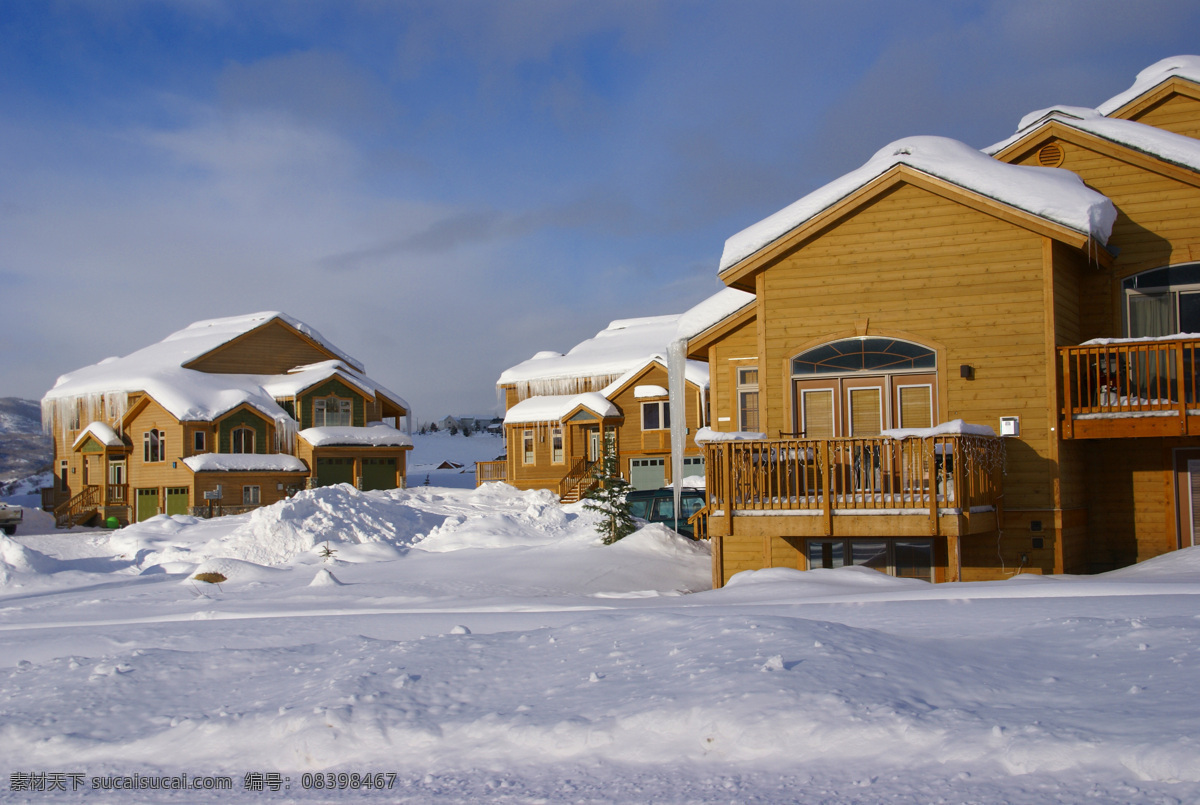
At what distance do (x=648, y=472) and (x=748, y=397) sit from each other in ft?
71.4

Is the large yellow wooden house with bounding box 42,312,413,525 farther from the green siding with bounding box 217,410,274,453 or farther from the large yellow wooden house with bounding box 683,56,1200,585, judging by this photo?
the large yellow wooden house with bounding box 683,56,1200,585

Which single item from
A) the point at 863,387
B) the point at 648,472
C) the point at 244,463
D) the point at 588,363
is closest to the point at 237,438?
the point at 244,463

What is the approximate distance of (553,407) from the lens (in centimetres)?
4084

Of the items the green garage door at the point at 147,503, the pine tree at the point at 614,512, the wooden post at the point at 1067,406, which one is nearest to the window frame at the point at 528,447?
the green garage door at the point at 147,503

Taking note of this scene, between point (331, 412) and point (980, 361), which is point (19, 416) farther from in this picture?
point (980, 361)

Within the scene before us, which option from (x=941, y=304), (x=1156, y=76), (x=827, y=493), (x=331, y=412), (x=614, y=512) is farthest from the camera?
(x=331, y=412)

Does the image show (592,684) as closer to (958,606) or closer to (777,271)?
(958,606)

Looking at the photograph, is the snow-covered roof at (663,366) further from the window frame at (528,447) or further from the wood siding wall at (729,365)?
the wood siding wall at (729,365)

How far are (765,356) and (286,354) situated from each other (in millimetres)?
33320

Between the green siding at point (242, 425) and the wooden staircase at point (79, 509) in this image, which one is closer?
the green siding at point (242, 425)

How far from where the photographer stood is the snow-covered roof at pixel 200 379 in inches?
1474

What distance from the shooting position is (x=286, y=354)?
43.4 meters

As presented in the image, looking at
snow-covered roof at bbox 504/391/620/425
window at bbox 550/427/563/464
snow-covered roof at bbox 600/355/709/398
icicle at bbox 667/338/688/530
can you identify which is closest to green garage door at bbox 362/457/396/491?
snow-covered roof at bbox 504/391/620/425

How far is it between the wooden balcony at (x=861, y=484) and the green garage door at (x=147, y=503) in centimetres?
3110
